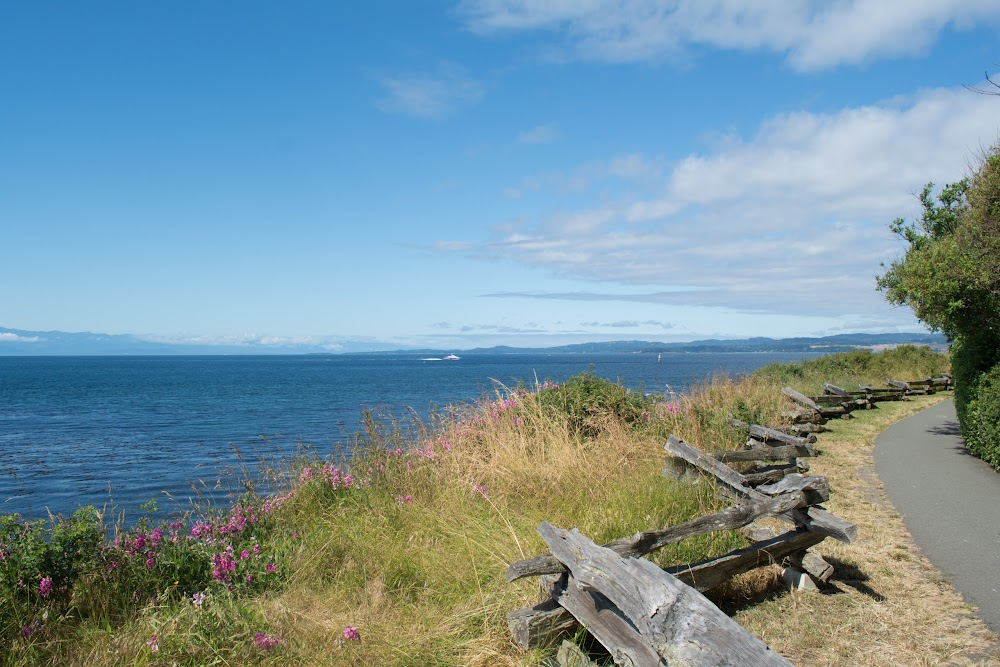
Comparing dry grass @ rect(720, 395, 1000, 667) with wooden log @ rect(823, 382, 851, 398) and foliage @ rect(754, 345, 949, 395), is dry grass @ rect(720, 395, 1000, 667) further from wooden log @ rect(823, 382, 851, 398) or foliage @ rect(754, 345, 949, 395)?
foliage @ rect(754, 345, 949, 395)

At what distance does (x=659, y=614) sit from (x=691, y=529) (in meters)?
1.70

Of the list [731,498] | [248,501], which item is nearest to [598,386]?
[731,498]

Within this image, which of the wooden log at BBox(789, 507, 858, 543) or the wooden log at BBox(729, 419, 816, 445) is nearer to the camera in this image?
the wooden log at BBox(789, 507, 858, 543)

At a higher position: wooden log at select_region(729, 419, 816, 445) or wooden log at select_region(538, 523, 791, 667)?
wooden log at select_region(538, 523, 791, 667)

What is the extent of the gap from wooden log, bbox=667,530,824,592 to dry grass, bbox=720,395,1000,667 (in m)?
0.30

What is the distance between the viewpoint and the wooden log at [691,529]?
471 centimetres

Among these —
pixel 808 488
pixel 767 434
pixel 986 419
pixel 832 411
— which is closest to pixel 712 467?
pixel 808 488

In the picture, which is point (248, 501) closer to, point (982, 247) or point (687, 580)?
point (687, 580)

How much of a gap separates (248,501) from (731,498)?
5.33 metres

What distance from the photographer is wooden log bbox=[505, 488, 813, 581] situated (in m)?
4.71

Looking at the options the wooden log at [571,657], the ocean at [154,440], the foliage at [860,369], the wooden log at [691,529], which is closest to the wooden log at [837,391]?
the foliage at [860,369]

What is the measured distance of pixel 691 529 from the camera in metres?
5.46

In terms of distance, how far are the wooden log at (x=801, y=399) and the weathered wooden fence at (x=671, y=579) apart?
10.9m

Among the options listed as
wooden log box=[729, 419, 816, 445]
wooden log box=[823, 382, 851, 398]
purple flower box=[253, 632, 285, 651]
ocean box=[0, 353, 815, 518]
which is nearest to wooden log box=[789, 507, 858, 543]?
purple flower box=[253, 632, 285, 651]
